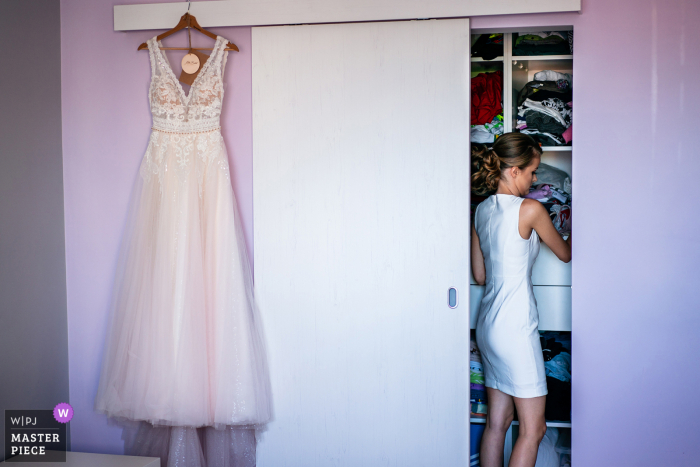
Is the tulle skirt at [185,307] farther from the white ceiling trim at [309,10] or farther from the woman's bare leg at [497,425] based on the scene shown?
the woman's bare leg at [497,425]

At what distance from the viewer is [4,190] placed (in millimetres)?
1914

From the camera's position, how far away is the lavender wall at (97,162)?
2.17m

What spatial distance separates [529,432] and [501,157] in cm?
114

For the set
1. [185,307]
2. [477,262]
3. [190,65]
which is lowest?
[185,307]

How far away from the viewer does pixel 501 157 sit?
6.75ft

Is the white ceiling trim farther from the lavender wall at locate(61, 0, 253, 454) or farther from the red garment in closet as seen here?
the red garment in closet

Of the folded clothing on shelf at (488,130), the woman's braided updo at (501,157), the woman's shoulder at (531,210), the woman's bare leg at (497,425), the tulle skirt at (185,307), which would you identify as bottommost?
the woman's bare leg at (497,425)

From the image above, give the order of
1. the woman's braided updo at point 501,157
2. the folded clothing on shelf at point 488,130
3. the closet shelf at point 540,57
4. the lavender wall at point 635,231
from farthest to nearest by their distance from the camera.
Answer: the folded clothing on shelf at point 488,130 → the closet shelf at point 540,57 → the woman's braided updo at point 501,157 → the lavender wall at point 635,231

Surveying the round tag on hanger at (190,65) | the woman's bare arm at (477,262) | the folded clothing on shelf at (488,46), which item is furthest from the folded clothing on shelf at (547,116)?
the round tag on hanger at (190,65)

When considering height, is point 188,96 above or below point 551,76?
below

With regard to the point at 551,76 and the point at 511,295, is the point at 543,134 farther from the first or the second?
the point at 511,295

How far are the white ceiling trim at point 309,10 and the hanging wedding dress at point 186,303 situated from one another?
13 cm

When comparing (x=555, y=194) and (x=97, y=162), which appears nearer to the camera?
(x=97, y=162)

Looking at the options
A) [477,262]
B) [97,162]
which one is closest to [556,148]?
[477,262]
